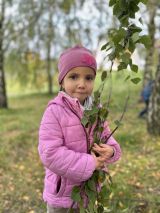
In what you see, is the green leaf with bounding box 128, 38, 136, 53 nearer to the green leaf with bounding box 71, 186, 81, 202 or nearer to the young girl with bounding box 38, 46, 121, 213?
the young girl with bounding box 38, 46, 121, 213

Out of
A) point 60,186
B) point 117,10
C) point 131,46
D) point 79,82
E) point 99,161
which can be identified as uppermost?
point 117,10

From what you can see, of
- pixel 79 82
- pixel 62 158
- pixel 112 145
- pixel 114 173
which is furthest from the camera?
pixel 114 173

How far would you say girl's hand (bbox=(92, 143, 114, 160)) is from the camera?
2760 millimetres

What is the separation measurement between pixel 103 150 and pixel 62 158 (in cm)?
26

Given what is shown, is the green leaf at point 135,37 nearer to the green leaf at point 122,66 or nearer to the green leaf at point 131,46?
the green leaf at point 131,46

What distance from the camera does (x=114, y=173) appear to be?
624 centimetres

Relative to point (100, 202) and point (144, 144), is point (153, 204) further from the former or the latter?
point (144, 144)

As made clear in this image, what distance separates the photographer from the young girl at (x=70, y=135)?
2.75m

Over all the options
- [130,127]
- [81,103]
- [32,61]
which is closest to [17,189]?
[81,103]

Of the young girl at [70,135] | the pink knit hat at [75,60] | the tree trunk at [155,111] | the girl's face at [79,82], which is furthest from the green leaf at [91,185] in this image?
the tree trunk at [155,111]

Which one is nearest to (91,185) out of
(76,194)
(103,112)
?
(76,194)

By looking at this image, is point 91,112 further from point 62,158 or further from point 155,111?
point 155,111

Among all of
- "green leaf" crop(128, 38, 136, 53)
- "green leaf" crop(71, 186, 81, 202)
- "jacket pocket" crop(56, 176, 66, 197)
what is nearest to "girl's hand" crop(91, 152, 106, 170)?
"green leaf" crop(71, 186, 81, 202)

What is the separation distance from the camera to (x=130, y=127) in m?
9.82
